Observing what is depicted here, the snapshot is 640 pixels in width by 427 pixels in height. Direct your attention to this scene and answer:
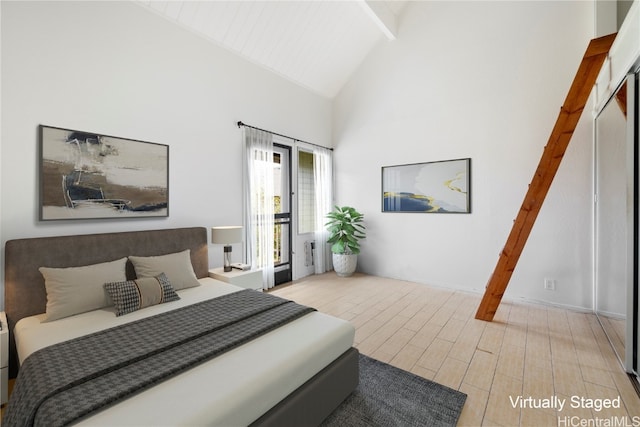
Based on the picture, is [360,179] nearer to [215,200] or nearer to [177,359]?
[215,200]

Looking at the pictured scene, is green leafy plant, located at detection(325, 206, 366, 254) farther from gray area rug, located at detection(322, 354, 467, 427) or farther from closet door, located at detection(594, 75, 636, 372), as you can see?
closet door, located at detection(594, 75, 636, 372)

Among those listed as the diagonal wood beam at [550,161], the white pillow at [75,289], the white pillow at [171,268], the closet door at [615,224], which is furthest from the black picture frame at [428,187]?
the white pillow at [75,289]

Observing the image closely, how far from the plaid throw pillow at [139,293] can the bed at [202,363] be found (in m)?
0.04

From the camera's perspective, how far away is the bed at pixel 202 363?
1.17 metres

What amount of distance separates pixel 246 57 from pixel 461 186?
353cm

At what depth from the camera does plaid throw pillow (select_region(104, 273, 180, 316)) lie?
211 cm

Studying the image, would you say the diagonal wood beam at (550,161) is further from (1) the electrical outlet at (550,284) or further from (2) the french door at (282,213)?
(2) the french door at (282,213)

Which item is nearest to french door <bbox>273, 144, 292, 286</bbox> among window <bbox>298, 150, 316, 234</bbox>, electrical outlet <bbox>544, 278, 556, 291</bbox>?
window <bbox>298, 150, 316, 234</bbox>

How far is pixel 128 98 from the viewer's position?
275cm

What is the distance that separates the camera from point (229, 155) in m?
3.66

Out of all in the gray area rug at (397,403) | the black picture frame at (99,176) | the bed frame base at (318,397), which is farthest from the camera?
the black picture frame at (99,176)

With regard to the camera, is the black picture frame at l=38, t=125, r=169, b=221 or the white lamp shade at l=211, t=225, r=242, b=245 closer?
the black picture frame at l=38, t=125, r=169, b=221

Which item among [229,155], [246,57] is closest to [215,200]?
[229,155]

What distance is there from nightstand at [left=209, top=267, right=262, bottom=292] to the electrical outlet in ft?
11.6
